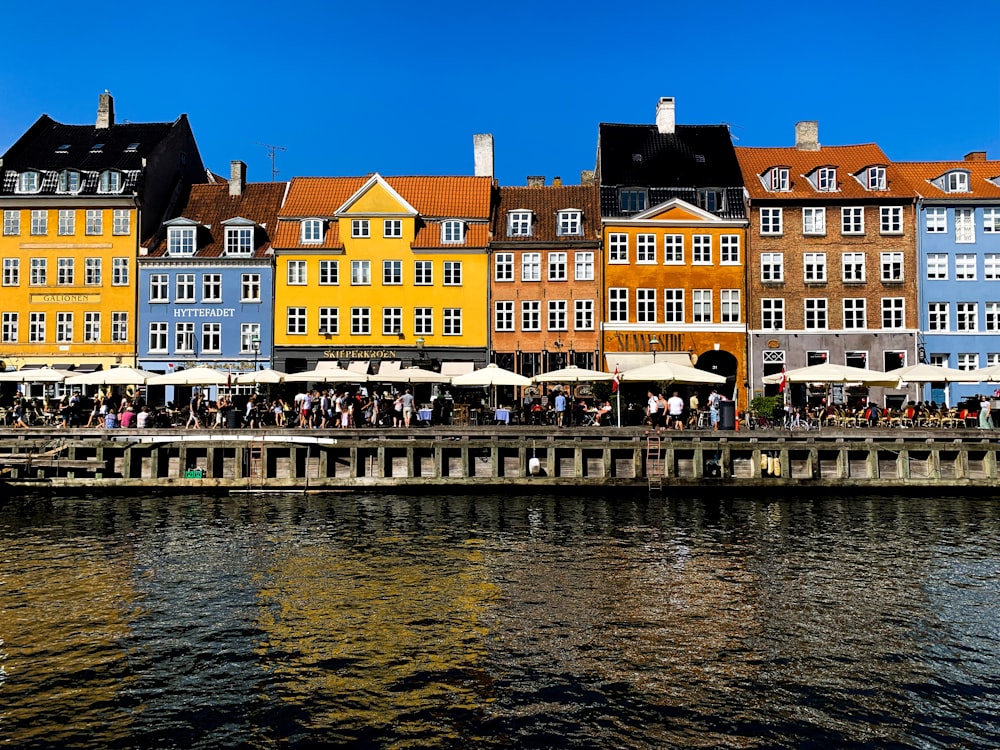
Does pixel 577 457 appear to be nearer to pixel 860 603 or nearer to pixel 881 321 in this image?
pixel 860 603

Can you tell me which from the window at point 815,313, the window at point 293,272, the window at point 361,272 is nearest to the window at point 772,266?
the window at point 815,313

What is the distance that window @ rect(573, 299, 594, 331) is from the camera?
46.8m

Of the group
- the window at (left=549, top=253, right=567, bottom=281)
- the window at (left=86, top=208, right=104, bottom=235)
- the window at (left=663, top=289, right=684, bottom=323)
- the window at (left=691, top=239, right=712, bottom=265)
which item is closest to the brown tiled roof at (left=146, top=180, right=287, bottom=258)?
the window at (left=86, top=208, right=104, bottom=235)

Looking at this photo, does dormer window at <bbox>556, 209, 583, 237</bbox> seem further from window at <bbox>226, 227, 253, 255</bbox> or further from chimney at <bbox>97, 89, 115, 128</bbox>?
chimney at <bbox>97, 89, 115, 128</bbox>

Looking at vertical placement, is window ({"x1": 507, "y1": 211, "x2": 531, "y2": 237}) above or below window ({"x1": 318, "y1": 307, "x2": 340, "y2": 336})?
above

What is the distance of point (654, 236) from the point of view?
4684 centimetres

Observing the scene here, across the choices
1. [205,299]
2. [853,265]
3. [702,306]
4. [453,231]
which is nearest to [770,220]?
[853,265]

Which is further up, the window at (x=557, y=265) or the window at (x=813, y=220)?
the window at (x=813, y=220)

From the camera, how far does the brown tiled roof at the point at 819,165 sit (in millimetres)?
46875

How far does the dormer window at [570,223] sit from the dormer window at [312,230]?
1314cm

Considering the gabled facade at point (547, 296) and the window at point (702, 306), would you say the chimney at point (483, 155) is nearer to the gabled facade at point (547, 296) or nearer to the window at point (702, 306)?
the gabled facade at point (547, 296)

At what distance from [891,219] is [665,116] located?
14.0 meters

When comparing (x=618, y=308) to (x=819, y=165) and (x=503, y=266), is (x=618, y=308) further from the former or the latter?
(x=819, y=165)

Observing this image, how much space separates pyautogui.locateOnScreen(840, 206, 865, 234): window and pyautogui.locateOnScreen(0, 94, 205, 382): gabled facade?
126 feet
